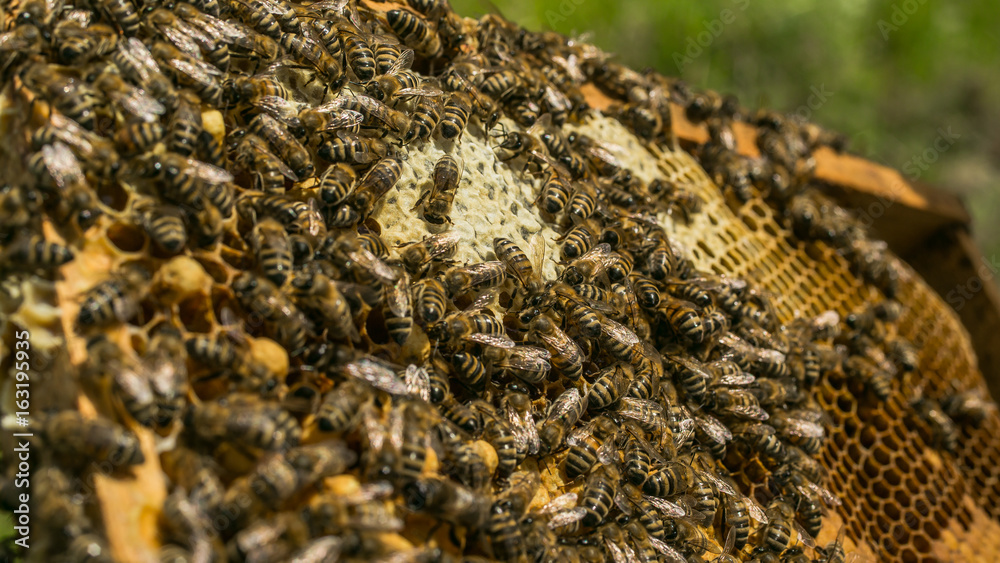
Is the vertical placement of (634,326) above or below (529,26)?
below

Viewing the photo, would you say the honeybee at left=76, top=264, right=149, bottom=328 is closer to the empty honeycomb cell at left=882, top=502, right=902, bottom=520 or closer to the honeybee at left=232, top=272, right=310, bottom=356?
the honeybee at left=232, top=272, right=310, bottom=356

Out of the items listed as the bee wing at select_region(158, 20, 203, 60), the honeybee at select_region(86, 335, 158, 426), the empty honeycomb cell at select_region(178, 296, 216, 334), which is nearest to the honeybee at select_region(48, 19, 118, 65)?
the bee wing at select_region(158, 20, 203, 60)

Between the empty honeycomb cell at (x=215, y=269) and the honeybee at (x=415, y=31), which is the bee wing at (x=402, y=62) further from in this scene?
the empty honeycomb cell at (x=215, y=269)

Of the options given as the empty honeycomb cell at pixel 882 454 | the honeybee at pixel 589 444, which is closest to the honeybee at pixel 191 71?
the honeybee at pixel 589 444

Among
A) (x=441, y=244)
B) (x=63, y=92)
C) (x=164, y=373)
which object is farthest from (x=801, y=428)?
(x=63, y=92)

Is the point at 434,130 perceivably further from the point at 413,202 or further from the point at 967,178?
the point at 967,178

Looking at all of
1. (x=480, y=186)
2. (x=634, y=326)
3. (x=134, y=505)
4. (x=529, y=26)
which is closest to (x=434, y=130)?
(x=480, y=186)
